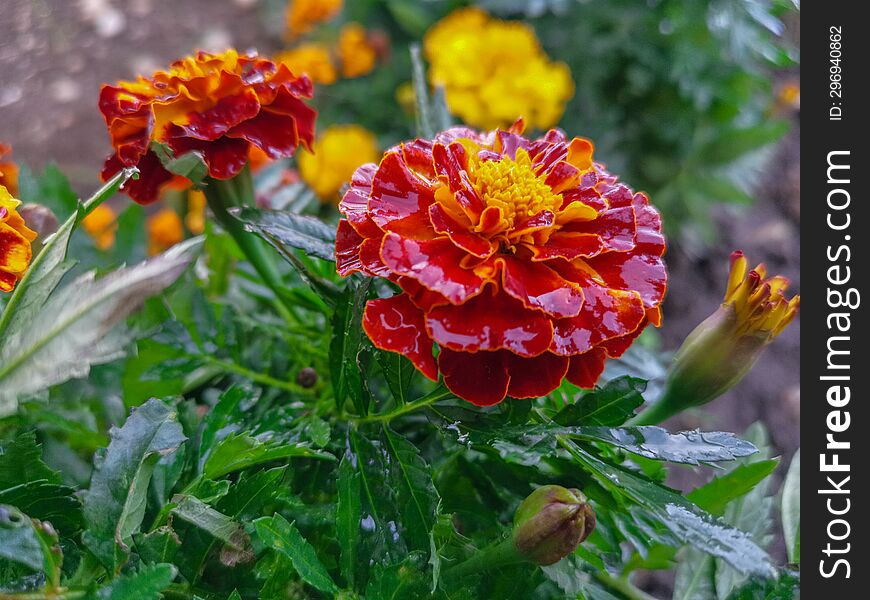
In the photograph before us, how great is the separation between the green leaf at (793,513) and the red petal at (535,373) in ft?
1.00

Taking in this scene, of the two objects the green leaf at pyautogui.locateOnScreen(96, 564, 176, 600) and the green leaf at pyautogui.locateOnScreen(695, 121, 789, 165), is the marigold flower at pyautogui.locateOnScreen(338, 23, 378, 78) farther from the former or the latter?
the green leaf at pyautogui.locateOnScreen(96, 564, 176, 600)

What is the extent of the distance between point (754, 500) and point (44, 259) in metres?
0.55

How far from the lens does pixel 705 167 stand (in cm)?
158

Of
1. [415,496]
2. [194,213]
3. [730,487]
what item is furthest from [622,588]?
[194,213]

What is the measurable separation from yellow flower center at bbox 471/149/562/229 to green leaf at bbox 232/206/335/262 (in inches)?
4.4

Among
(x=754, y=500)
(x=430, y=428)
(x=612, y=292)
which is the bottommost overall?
(x=754, y=500)

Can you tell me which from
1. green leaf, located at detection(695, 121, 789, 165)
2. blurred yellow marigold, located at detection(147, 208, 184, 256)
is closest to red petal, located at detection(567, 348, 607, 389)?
blurred yellow marigold, located at detection(147, 208, 184, 256)

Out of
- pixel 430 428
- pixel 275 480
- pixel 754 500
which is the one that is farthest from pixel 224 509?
pixel 754 500

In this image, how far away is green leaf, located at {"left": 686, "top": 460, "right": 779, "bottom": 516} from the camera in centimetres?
54

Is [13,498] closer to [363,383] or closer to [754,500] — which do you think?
[363,383]

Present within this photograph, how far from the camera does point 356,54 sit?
62.7 inches

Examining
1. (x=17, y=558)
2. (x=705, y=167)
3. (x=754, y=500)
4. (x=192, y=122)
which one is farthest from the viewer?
(x=705, y=167)

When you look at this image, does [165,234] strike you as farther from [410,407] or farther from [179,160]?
[410,407]

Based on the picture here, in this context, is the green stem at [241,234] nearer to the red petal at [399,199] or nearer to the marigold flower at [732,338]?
the red petal at [399,199]
